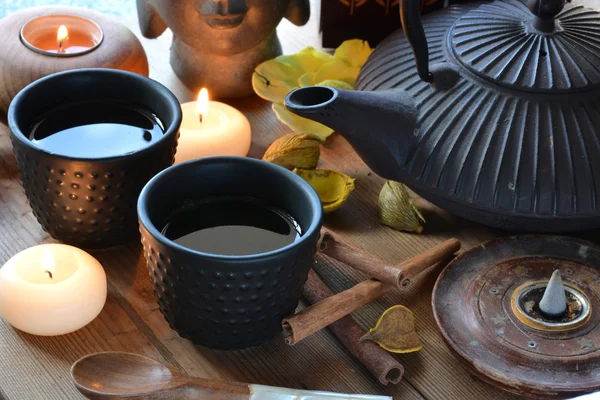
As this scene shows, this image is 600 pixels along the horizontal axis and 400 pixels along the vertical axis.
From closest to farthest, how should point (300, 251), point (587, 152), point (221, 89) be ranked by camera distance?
point (300, 251) < point (587, 152) < point (221, 89)

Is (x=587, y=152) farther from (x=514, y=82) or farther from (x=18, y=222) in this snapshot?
(x=18, y=222)

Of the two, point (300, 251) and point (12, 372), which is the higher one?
point (300, 251)

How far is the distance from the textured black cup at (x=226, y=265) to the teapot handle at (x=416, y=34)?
0.56 ft

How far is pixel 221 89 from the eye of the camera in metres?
0.88

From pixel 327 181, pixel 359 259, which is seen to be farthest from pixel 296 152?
pixel 359 259

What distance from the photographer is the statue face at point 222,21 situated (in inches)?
31.6

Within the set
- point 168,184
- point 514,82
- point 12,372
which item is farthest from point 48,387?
point 514,82

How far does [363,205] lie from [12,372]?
0.33 m

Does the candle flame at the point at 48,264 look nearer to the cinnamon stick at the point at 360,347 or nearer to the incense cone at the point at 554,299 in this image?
the cinnamon stick at the point at 360,347

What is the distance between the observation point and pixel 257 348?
0.63 m

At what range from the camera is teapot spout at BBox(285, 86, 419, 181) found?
659 mm

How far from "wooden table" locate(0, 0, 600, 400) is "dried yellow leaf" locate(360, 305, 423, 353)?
12 millimetres

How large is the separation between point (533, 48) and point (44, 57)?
433mm

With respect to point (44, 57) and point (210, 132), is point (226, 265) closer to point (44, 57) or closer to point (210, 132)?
point (210, 132)
